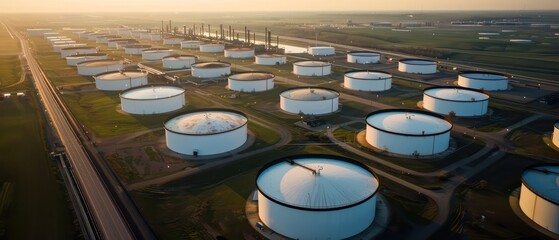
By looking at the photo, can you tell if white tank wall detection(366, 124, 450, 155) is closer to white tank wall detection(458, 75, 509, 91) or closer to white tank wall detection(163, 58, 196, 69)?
white tank wall detection(458, 75, 509, 91)

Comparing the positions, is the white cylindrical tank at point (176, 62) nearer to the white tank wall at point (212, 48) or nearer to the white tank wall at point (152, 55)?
the white tank wall at point (152, 55)

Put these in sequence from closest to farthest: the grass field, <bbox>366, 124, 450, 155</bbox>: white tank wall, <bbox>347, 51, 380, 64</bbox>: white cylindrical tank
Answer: the grass field < <bbox>366, 124, 450, 155</bbox>: white tank wall < <bbox>347, 51, 380, 64</bbox>: white cylindrical tank

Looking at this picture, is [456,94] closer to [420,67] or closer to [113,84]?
[420,67]

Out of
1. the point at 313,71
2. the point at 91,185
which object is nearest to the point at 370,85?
the point at 313,71

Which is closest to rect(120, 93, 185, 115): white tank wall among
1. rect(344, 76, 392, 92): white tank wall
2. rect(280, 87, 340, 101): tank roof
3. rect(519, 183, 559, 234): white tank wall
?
rect(280, 87, 340, 101): tank roof

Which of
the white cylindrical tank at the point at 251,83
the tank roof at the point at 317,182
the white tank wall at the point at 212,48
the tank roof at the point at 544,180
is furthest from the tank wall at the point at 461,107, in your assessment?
the white tank wall at the point at 212,48

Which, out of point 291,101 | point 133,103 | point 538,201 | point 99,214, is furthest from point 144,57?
point 538,201
